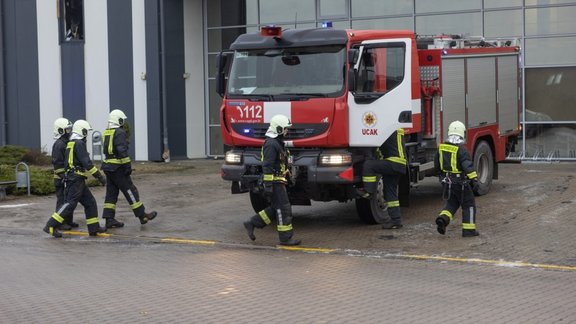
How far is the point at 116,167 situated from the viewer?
40.2 feet

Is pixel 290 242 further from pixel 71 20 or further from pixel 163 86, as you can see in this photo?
pixel 71 20

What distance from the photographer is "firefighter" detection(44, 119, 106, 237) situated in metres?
11.8

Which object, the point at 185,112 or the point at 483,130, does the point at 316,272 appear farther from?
the point at 185,112

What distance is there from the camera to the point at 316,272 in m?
9.05

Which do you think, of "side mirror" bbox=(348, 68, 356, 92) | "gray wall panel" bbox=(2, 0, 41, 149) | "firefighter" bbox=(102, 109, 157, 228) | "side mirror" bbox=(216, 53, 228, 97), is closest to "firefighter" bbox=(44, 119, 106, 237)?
"firefighter" bbox=(102, 109, 157, 228)

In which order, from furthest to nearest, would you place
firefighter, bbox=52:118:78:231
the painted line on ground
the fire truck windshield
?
firefighter, bbox=52:118:78:231 → the fire truck windshield → the painted line on ground

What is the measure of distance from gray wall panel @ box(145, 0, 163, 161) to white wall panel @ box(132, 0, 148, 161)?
0.16 meters

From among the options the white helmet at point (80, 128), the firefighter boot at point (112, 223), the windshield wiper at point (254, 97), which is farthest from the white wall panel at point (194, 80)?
the windshield wiper at point (254, 97)

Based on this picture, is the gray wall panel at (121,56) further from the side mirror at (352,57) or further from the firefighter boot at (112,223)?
the side mirror at (352,57)

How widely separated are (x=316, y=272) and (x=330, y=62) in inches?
138

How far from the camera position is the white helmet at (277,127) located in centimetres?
1066

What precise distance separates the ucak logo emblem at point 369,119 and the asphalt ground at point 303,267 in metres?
1.59

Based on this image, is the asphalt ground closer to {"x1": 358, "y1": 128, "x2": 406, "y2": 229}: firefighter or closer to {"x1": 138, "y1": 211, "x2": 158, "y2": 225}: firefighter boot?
{"x1": 138, "y1": 211, "x2": 158, "y2": 225}: firefighter boot

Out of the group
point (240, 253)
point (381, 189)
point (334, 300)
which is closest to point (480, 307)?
point (334, 300)
